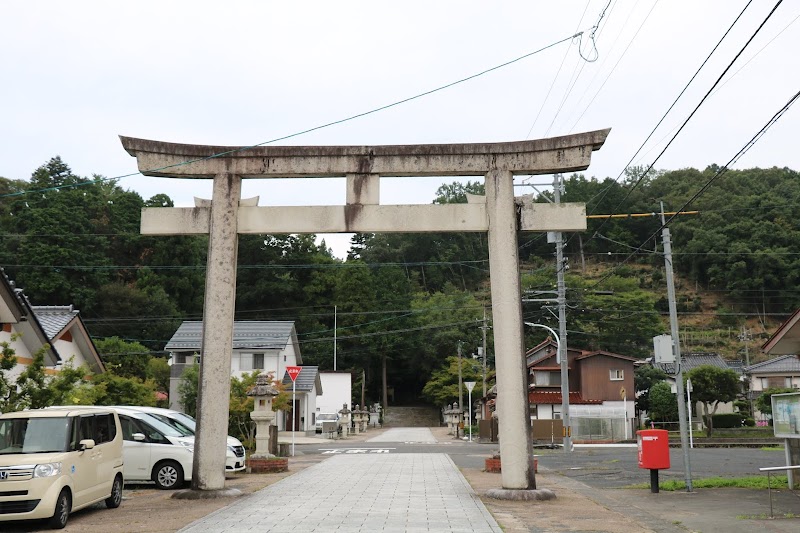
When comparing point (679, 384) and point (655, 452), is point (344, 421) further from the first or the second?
point (655, 452)

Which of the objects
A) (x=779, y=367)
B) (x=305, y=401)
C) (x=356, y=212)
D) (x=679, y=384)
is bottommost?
(x=305, y=401)

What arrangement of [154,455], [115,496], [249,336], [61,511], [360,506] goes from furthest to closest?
[249,336] → [154,455] → [115,496] → [360,506] → [61,511]

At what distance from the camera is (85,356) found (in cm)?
2819

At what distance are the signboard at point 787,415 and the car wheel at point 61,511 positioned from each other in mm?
12314

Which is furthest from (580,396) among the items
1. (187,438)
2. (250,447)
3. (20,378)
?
(20,378)

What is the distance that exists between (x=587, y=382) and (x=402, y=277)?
35538 millimetres

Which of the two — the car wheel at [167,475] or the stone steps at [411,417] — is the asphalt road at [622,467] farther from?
the stone steps at [411,417]

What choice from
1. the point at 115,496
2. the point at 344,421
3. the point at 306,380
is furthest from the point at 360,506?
the point at 306,380

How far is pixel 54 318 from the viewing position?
2622 centimetres

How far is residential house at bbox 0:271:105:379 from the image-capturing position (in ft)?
53.1

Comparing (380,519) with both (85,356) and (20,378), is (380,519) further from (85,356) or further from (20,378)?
(85,356)

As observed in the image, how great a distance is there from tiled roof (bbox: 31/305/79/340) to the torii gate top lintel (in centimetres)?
1303

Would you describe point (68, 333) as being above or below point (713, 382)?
above

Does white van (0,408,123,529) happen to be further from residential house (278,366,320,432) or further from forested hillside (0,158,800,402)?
forested hillside (0,158,800,402)
